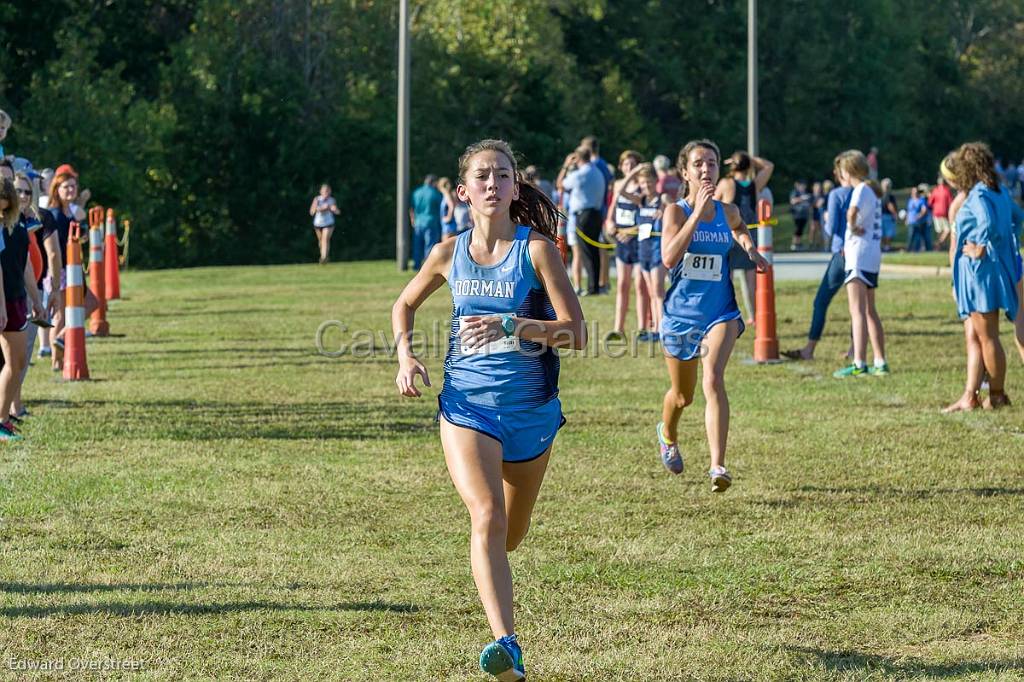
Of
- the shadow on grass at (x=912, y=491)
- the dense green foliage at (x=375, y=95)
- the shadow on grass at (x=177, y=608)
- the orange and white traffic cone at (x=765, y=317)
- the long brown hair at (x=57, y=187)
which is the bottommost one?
the shadow on grass at (x=177, y=608)

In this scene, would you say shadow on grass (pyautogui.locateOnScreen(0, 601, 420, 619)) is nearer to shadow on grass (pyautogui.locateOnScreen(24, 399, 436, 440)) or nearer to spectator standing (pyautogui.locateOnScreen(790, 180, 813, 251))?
shadow on grass (pyautogui.locateOnScreen(24, 399, 436, 440))

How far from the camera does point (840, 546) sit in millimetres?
7641

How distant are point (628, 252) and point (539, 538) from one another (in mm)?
10837

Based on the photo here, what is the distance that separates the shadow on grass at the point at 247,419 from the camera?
1130 centimetres

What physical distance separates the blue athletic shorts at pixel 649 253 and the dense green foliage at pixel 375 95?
31517 millimetres

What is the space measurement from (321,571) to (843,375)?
8.07m

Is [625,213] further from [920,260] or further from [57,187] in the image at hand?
[920,260]

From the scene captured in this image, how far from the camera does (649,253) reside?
17031mm

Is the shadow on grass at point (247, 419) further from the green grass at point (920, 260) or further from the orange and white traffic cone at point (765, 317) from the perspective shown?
the green grass at point (920, 260)

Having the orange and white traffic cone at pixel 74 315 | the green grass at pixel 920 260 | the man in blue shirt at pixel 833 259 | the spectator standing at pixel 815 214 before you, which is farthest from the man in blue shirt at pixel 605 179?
the spectator standing at pixel 815 214

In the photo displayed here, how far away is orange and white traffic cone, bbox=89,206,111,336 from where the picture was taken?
18516 millimetres

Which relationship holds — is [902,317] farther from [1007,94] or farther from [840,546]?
[1007,94]

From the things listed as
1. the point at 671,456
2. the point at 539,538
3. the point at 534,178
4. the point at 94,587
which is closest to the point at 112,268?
the point at 534,178

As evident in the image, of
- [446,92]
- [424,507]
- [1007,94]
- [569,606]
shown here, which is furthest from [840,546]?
[1007,94]
